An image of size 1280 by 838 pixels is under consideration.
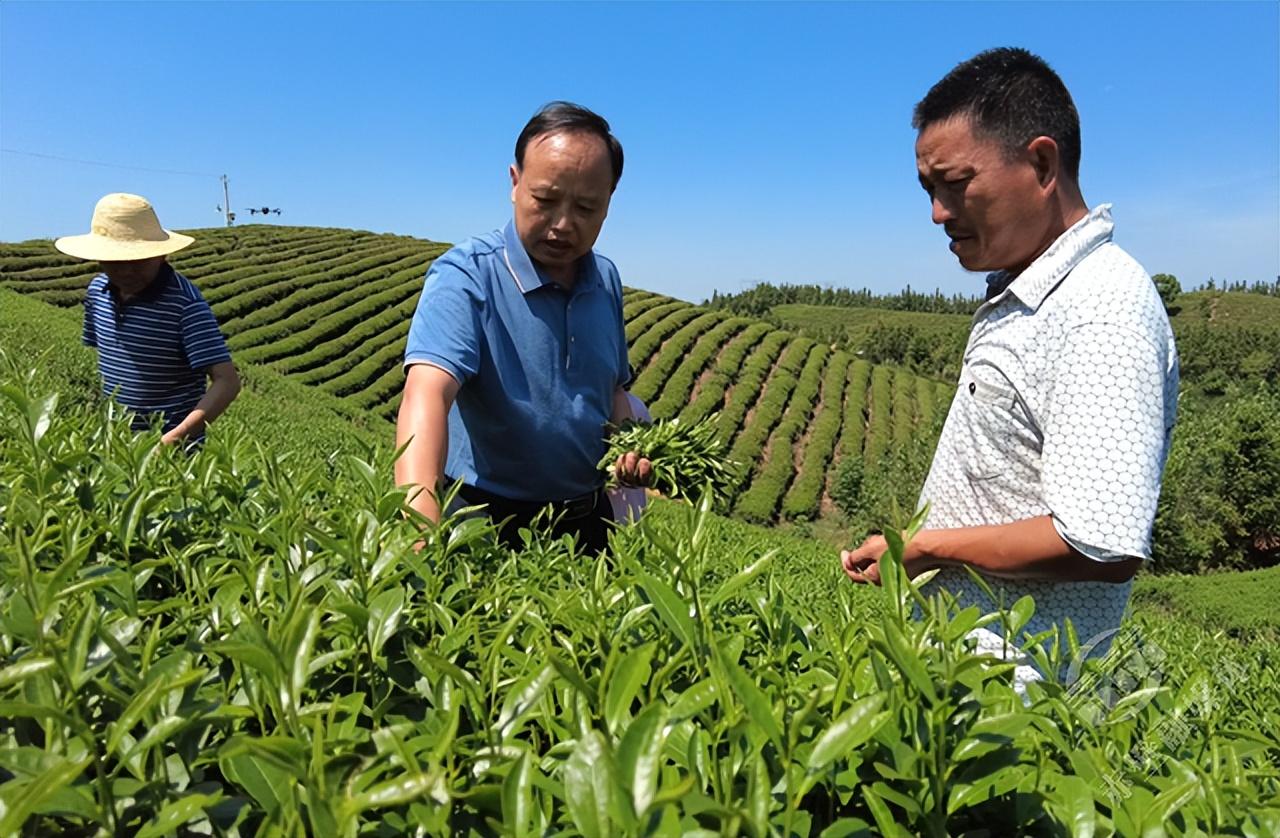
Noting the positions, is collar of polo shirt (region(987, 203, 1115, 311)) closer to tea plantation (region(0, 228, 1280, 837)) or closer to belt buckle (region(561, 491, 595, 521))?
tea plantation (region(0, 228, 1280, 837))

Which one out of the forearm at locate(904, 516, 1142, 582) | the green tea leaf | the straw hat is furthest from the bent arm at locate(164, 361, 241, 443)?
the green tea leaf

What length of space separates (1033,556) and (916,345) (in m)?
91.7

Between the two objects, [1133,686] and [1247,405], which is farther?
[1247,405]

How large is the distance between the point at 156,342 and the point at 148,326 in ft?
0.26

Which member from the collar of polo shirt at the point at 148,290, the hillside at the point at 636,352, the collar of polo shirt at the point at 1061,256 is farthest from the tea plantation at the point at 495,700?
the hillside at the point at 636,352

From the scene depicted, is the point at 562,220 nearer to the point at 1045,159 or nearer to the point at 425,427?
the point at 425,427

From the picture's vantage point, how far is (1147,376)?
1.67 metres

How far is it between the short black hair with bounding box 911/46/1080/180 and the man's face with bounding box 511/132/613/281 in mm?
924

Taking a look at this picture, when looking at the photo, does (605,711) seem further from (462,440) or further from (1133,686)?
(462,440)

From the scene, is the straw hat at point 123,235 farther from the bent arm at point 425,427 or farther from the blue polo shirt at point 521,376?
the bent arm at point 425,427

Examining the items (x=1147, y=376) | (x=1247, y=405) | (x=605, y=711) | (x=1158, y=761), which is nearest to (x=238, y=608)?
(x=605, y=711)

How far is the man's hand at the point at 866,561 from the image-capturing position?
6.13ft

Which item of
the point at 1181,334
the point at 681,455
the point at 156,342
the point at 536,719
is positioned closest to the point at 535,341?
the point at 681,455

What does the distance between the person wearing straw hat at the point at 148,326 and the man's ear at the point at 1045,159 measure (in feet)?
10.9
